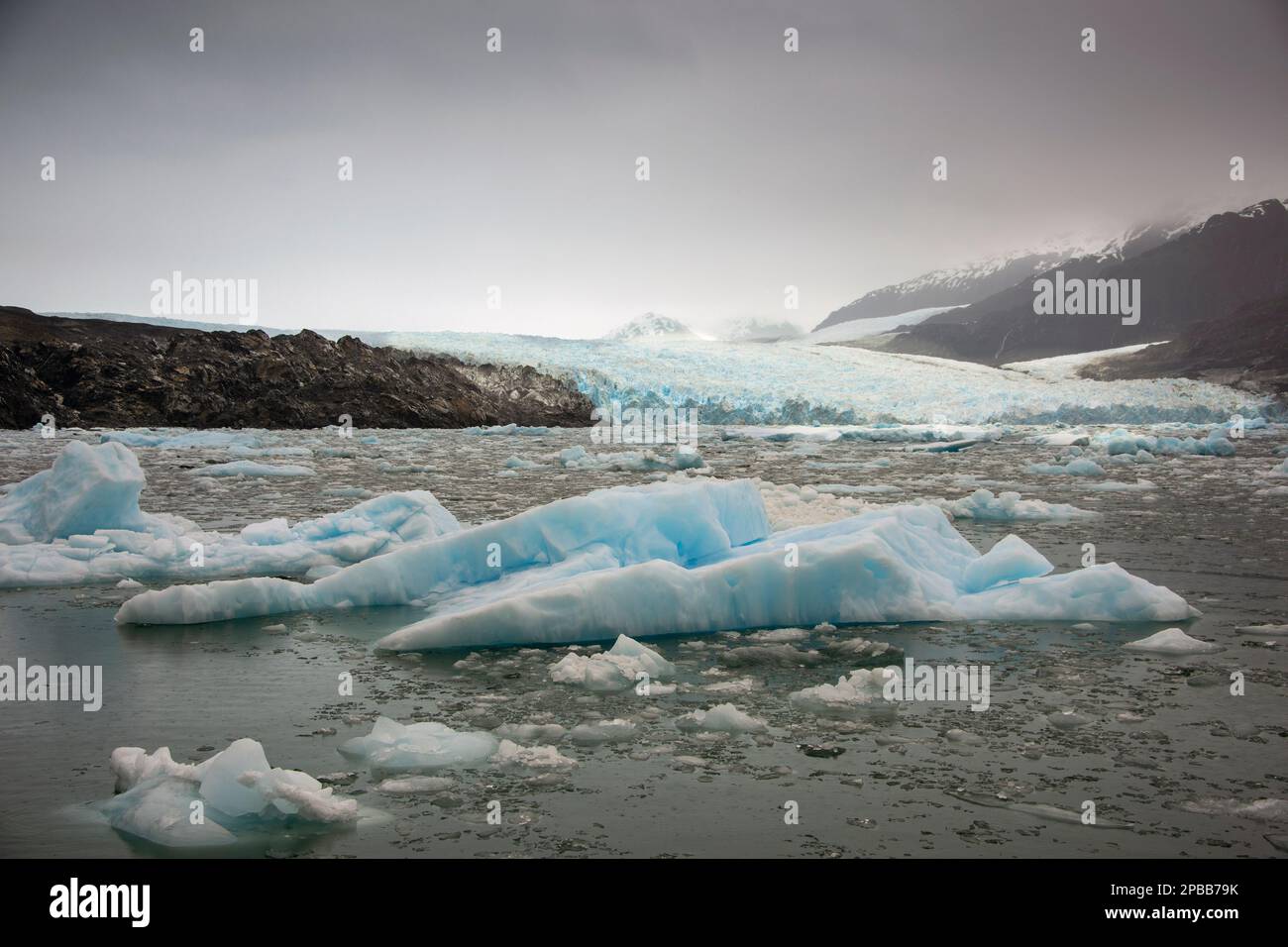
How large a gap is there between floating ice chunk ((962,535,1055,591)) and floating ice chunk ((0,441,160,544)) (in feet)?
22.2

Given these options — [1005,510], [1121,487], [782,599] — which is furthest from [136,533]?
[1121,487]

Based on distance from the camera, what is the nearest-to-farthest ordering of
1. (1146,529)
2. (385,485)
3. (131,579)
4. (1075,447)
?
(131,579), (1146,529), (385,485), (1075,447)

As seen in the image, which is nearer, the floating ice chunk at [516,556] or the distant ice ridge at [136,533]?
the floating ice chunk at [516,556]

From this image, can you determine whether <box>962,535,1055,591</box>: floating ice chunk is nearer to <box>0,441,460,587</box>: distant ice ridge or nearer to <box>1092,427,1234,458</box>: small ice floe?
<box>0,441,460,587</box>: distant ice ridge

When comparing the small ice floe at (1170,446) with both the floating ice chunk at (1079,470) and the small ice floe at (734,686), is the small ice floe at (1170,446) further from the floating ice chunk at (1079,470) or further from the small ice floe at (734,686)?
the small ice floe at (734,686)

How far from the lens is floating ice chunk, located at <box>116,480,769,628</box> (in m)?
6.15

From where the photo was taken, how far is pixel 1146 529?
990 cm

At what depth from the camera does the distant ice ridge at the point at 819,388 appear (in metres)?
33.6

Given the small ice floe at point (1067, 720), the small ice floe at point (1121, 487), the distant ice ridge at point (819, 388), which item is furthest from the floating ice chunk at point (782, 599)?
the distant ice ridge at point (819, 388)

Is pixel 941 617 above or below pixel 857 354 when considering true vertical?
below

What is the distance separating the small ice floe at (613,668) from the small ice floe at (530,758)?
0.86m
